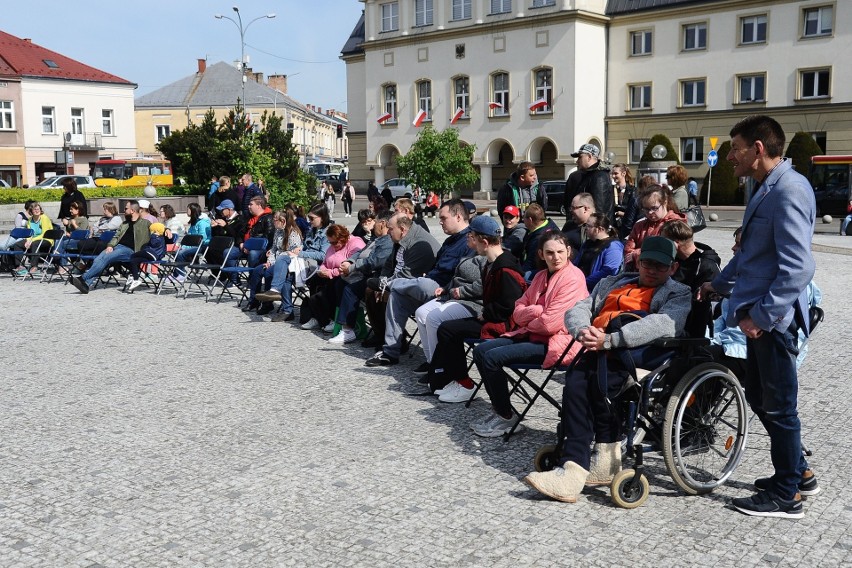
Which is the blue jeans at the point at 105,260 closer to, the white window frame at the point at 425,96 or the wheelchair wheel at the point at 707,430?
the wheelchair wheel at the point at 707,430

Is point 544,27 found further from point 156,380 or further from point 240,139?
point 156,380

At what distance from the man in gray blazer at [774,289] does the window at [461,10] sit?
1985 inches

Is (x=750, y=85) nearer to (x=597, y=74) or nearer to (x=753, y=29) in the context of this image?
(x=753, y=29)

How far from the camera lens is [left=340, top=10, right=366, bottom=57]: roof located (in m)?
61.7

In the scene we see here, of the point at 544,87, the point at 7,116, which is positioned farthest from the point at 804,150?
the point at 7,116

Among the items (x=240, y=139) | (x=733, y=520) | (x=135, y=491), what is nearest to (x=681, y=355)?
(x=733, y=520)

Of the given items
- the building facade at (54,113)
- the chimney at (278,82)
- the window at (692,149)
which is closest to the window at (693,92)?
the window at (692,149)

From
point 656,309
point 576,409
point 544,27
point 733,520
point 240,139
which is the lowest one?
point 733,520

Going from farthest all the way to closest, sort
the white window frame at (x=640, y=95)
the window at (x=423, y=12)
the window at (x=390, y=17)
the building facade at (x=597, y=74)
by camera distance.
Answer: the window at (x=390, y=17), the window at (x=423, y=12), the white window frame at (x=640, y=95), the building facade at (x=597, y=74)

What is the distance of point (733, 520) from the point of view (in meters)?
4.74

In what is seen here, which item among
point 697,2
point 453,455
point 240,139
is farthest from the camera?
point 697,2

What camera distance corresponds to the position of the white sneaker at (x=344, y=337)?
10023 mm

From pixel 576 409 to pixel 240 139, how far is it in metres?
23.0

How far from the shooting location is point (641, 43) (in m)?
49.8
